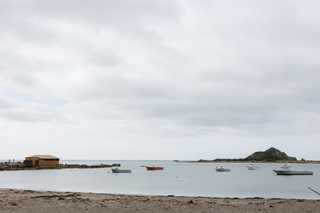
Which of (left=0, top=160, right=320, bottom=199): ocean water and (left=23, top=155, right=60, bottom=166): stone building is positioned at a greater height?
(left=23, top=155, right=60, bottom=166): stone building

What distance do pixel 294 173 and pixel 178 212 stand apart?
333ft

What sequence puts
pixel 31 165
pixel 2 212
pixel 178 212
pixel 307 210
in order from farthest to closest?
pixel 31 165, pixel 307 210, pixel 178 212, pixel 2 212

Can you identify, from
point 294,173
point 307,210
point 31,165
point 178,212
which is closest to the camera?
point 178,212

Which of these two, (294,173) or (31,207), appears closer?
(31,207)

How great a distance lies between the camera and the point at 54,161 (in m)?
139

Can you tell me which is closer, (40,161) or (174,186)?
(174,186)

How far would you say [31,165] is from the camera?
5246 inches

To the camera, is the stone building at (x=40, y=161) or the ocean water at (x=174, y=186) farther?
the stone building at (x=40, y=161)

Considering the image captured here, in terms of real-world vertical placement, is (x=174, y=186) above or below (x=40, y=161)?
Answer: below

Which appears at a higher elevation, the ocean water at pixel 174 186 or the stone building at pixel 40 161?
the stone building at pixel 40 161

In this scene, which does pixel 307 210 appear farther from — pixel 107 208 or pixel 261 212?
pixel 107 208

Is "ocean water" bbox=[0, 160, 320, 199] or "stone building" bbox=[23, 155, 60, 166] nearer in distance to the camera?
"ocean water" bbox=[0, 160, 320, 199]

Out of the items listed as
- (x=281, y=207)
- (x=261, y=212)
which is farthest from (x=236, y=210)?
(x=281, y=207)

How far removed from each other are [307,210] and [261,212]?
381 cm
